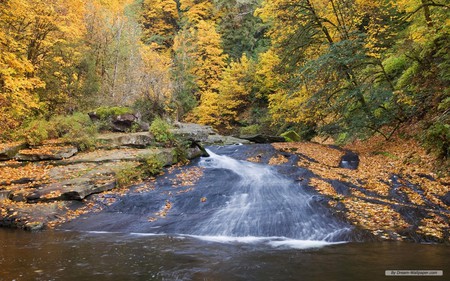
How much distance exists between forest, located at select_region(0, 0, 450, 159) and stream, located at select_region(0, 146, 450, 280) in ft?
11.8

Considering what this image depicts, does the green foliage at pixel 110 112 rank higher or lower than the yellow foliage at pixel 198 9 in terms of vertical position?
lower

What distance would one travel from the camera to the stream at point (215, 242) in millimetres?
5262

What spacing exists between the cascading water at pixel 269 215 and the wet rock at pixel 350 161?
2777 mm

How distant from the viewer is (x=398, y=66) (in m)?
16.3

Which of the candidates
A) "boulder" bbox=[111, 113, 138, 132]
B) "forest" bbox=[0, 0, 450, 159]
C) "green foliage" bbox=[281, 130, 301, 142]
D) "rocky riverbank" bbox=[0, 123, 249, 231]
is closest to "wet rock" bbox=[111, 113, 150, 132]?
"boulder" bbox=[111, 113, 138, 132]

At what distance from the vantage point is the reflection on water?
5.09 m

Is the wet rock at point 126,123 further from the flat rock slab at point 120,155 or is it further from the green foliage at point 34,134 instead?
the green foliage at point 34,134

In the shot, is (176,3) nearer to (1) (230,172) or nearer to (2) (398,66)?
(2) (398,66)

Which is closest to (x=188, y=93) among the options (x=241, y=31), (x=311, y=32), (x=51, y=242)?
(x=241, y=31)

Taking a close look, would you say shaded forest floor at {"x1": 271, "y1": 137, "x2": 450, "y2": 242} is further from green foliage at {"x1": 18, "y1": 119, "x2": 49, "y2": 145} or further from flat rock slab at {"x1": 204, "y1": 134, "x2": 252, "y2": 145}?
green foliage at {"x1": 18, "y1": 119, "x2": 49, "y2": 145}

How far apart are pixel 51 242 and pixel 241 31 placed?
1095 inches

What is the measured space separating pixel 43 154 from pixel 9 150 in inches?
46.8

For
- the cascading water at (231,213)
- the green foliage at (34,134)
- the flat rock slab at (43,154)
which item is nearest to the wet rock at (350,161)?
the cascading water at (231,213)

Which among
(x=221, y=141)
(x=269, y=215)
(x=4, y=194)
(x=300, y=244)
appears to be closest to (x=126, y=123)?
(x=221, y=141)
